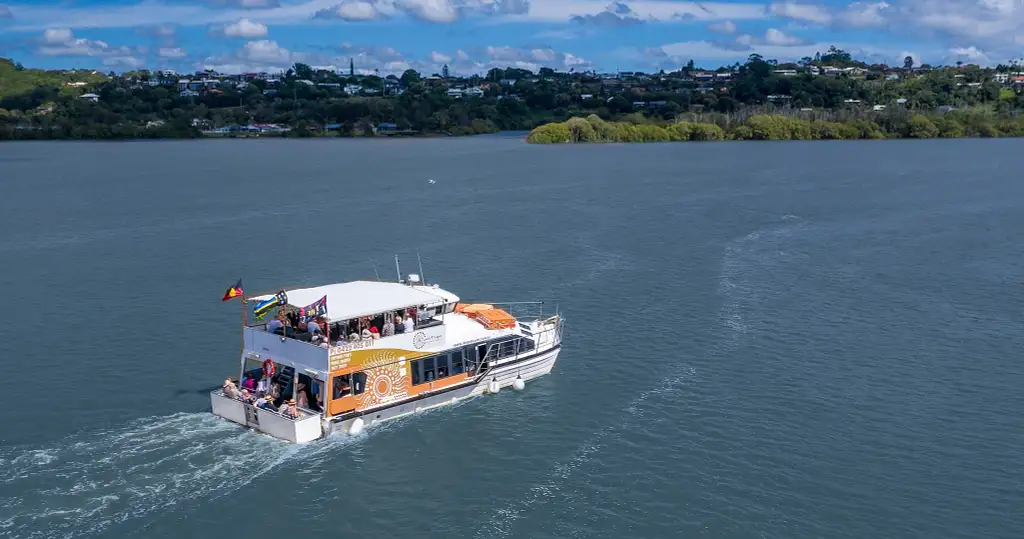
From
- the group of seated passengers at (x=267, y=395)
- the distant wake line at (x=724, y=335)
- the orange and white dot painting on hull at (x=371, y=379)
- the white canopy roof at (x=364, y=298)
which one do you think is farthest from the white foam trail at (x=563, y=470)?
the group of seated passengers at (x=267, y=395)

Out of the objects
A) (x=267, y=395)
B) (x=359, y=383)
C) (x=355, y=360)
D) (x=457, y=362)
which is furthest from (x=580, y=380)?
(x=267, y=395)

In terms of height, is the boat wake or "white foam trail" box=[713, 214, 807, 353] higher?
"white foam trail" box=[713, 214, 807, 353]

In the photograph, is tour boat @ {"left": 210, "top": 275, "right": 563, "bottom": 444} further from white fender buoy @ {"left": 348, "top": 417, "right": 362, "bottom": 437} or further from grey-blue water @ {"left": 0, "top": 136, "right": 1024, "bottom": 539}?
grey-blue water @ {"left": 0, "top": 136, "right": 1024, "bottom": 539}

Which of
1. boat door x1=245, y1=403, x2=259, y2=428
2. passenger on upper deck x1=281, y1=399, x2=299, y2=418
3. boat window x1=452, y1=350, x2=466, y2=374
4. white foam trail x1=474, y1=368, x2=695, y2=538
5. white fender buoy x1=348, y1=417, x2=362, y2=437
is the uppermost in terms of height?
boat window x1=452, y1=350, x2=466, y2=374

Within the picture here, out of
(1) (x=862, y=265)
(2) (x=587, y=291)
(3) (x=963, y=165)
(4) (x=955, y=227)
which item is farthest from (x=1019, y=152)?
(2) (x=587, y=291)

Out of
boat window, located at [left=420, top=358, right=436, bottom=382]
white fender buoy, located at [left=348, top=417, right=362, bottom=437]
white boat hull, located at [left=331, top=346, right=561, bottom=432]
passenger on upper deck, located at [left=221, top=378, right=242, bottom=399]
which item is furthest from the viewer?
boat window, located at [left=420, top=358, right=436, bottom=382]

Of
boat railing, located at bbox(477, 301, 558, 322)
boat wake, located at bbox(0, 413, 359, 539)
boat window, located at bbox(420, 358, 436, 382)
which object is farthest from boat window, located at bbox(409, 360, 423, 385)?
boat railing, located at bbox(477, 301, 558, 322)
